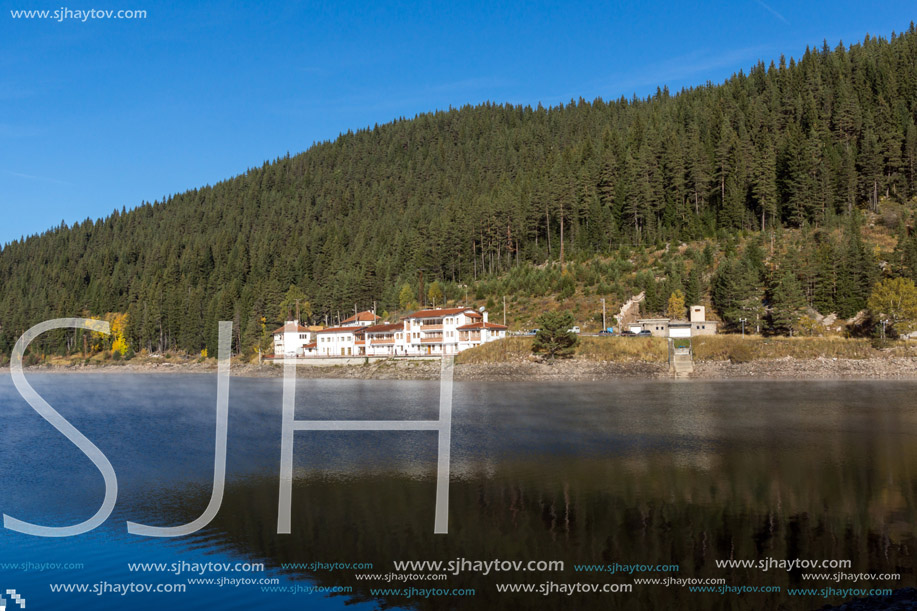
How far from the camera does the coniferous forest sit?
83.4 m

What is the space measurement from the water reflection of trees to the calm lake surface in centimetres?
8

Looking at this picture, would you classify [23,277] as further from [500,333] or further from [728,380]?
[728,380]

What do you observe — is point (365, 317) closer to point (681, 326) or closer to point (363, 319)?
point (363, 319)

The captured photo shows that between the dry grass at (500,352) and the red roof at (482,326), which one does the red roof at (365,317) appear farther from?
the dry grass at (500,352)

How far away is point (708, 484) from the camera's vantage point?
23125 mm

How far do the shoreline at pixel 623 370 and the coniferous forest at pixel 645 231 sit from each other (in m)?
9.58

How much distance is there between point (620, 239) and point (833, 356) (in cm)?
4549

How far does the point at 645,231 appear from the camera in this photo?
103 metres

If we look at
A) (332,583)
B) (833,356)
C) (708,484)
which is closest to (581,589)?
(332,583)

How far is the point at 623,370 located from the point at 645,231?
41.7 m

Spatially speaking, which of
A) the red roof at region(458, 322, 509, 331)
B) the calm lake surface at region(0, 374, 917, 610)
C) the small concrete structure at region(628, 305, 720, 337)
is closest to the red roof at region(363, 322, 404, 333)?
the red roof at region(458, 322, 509, 331)

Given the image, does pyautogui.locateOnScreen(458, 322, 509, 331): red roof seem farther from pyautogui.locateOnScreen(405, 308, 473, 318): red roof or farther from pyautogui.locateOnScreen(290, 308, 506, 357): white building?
pyautogui.locateOnScreen(405, 308, 473, 318): red roof

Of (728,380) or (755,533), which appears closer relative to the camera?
(755,533)

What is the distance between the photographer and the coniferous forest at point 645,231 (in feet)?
274
